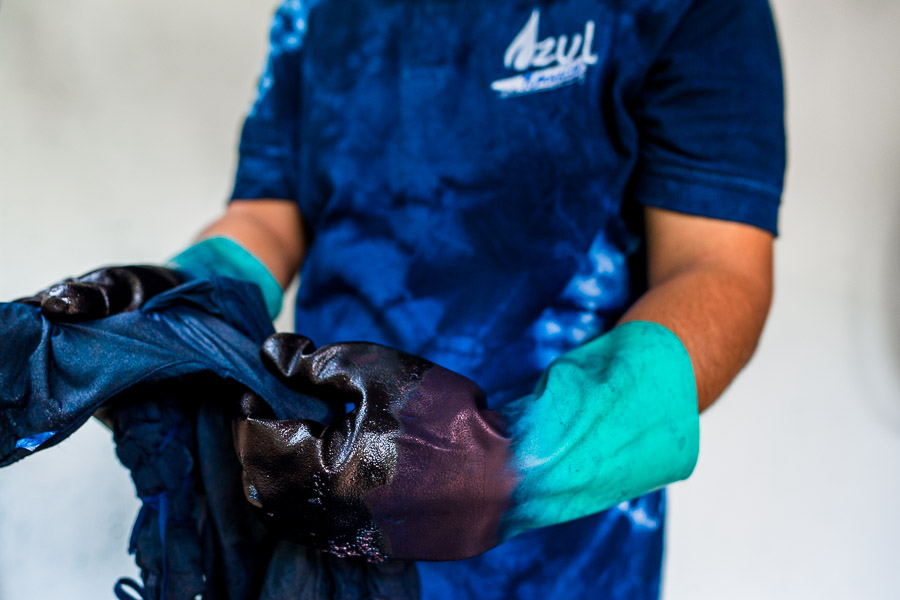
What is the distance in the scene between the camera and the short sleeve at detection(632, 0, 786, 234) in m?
0.62

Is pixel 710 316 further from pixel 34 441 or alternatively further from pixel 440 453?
pixel 34 441

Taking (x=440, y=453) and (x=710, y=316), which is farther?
(x=710, y=316)

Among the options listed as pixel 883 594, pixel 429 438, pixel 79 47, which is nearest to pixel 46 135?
pixel 79 47

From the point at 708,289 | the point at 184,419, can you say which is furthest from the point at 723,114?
the point at 184,419

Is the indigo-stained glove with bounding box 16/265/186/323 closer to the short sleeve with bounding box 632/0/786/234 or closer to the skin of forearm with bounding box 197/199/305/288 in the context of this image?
the skin of forearm with bounding box 197/199/305/288

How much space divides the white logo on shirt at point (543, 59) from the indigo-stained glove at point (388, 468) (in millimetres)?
377

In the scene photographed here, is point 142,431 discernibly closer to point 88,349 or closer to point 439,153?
point 88,349

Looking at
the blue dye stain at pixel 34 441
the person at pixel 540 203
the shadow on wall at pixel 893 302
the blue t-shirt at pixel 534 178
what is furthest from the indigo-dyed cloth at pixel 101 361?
the shadow on wall at pixel 893 302

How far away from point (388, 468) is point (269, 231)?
1.69ft

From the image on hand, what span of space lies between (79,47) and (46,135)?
6.8 inches

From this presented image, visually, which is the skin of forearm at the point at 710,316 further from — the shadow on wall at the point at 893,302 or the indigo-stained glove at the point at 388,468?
the shadow on wall at the point at 893,302

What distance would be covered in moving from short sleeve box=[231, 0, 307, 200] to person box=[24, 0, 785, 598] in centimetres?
7

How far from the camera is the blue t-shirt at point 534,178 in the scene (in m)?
0.63

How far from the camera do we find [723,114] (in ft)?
2.05
